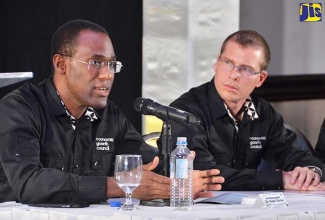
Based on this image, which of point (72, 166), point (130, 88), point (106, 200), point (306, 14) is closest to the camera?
point (106, 200)

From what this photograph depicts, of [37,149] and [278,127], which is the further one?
[278,127]

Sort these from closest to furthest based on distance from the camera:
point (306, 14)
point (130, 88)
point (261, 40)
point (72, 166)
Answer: point (72, 166) < point (261, 40) < point (130, 88) < point (306, 14)

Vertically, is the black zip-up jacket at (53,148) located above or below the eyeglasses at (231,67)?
below

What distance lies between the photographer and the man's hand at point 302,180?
14.8 feet

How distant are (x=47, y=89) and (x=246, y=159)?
3.91 feet

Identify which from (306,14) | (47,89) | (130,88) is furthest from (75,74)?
(306,14)

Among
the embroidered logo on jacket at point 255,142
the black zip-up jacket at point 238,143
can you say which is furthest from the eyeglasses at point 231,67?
the embroidered logo on jacket at point 255,142

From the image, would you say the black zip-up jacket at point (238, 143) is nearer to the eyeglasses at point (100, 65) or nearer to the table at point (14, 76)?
the eyeglasses at point (100, 65)

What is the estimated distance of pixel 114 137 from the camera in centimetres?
443

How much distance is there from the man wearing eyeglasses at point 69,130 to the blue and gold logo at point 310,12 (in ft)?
8.55

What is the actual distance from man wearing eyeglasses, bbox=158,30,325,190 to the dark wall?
2.94 feet

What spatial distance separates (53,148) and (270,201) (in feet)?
3.51

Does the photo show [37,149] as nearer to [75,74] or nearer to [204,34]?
[75,74]

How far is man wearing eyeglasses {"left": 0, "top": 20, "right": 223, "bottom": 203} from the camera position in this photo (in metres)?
3.82
